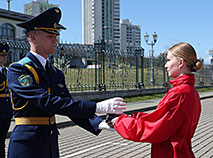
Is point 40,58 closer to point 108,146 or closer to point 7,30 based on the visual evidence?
point 108,146

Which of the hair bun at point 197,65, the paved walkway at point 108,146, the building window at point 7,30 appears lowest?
the paved walkway at point 108,146

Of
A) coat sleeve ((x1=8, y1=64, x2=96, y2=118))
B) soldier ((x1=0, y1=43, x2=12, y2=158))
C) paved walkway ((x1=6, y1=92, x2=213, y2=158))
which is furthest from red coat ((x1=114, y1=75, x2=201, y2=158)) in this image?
paved walkway ((x1=6, y1=92, x2=213, y2=158))

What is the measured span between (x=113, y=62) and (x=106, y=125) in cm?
1598

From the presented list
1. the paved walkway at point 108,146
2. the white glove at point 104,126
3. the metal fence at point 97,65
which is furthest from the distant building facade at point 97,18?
the white glove at point 104,126

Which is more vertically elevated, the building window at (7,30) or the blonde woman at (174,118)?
the building window at (7,30)

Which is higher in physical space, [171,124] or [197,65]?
[197,65]

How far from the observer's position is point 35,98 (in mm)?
2715

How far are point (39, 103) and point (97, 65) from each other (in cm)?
1499

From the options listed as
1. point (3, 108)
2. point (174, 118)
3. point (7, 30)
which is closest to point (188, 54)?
point (174, 118)

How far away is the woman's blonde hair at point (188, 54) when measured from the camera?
2.89 m

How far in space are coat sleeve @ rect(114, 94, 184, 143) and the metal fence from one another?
36.5ft

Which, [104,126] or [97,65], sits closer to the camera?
[104,126]

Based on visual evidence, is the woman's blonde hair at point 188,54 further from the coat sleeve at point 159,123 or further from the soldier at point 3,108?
the soldier at point 3,108

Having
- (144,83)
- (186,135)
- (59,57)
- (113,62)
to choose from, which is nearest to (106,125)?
(186,135)
